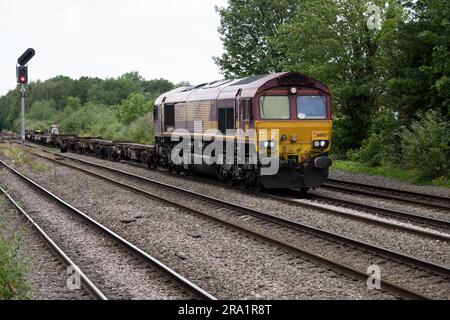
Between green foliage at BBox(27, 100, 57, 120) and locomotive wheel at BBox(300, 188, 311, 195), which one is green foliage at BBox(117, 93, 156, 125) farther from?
green foliage at BBox(27, 100, 57, 120)

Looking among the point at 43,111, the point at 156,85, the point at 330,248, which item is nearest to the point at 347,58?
the point at 330,248

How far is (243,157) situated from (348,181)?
495cm

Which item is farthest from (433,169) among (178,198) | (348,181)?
(178,198)

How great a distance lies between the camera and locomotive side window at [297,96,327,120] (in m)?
17.3

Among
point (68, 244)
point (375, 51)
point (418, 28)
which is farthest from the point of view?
point (375, 51)

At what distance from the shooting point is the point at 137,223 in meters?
13.6

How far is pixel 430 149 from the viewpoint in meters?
19.5

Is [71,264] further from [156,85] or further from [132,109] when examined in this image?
[156,85]

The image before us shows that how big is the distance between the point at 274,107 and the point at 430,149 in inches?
225

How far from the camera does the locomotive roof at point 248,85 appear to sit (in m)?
17.0

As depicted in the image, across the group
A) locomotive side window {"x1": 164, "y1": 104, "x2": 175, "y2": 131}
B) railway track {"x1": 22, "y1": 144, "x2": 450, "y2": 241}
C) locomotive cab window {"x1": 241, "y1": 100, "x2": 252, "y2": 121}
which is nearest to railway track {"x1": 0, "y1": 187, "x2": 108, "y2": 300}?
railway track {"x1": 22, "y1": 144, "x2": 450, "y2": 241}

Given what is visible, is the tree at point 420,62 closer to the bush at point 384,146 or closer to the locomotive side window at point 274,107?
the bush at point 384,146
